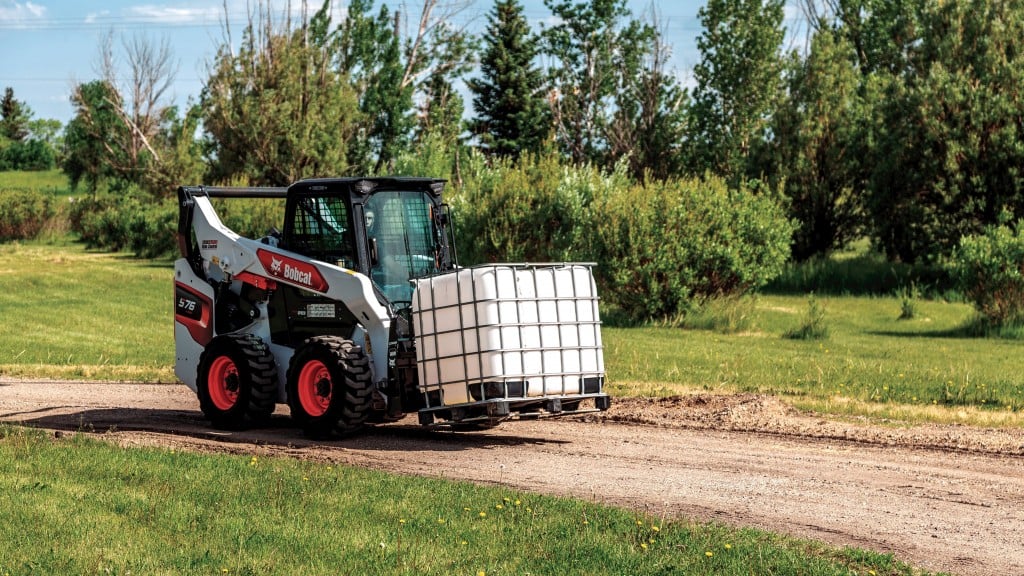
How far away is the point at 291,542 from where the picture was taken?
27.5ft

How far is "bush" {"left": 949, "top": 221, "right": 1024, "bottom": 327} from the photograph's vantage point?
2727 cm

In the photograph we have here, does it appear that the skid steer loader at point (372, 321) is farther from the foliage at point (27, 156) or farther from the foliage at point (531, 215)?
the foliage at point (27, 156)

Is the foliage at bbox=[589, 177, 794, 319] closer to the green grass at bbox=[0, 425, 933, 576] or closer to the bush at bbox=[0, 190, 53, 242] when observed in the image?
the green grass at bbox=[0, 425, 933, 576]

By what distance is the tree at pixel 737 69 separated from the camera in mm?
59562

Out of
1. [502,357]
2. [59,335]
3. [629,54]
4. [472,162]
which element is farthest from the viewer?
[629,54]

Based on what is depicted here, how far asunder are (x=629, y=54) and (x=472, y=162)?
1269 inches

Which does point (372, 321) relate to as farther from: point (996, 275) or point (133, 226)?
point (133, 226)

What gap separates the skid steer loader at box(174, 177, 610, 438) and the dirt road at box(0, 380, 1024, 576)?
0.51 meters

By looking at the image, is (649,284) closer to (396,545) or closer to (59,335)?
(59,335)

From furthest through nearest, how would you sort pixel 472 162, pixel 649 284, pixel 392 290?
pixel 472 162
pixel 649 284
pixel 392 290

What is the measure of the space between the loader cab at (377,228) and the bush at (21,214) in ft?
204

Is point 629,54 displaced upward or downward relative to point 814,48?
upward

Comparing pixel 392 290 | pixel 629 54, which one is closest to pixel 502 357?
pixel 392 290

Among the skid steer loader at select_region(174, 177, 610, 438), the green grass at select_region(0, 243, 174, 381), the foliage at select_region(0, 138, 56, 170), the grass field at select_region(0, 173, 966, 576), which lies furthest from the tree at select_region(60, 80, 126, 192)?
the grass field at select_region(0, 173, 966, 576)
